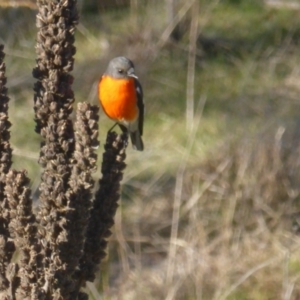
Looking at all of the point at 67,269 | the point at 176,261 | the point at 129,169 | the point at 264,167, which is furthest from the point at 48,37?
the point at 129,169

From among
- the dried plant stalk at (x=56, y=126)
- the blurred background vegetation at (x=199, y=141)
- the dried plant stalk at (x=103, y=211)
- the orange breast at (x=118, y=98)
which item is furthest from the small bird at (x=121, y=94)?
the dried plant stalk at (x=56, y=126)

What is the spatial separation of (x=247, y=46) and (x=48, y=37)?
7162mm

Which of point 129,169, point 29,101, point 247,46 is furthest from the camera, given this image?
point 247,46

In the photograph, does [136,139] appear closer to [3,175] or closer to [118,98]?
[118,98]

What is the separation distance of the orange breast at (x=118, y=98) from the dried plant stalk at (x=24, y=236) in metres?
2.25

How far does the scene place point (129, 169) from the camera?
7398mm

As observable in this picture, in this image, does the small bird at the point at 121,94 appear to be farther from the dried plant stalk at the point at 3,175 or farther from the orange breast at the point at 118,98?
the dried plant stalk at the point at 3,175

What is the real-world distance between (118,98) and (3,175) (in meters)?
2.24

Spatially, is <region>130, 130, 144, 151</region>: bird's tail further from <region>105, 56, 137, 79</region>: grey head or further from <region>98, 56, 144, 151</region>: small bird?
<region>105, 56, 137, 79</region>: grey head

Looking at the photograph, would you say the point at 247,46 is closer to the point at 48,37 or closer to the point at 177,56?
the point at 177,56

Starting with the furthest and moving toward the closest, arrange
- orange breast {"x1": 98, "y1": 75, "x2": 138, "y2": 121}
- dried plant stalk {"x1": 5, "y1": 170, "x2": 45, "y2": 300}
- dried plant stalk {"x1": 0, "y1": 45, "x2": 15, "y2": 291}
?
orange breast {"x1": 98, "y1": 75, "x2": 138, "y2": 121} → dried plant stalk {"x1": 0, "y1": 45, "x2": 15, "y2": 291} → dried plant stalk {"x1": 5, "y1": 170, "x2": 45, "y2": 300}

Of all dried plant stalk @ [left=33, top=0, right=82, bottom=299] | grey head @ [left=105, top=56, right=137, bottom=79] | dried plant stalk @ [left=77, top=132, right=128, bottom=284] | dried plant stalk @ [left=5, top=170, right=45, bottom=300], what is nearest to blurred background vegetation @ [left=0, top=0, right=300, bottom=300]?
grey head @ [left=105, top=56, right=137, bottom=79]

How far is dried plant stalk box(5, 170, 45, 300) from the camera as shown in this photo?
2.22 metres

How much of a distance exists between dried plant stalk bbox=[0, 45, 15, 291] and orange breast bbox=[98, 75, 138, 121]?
2142 millimetres
